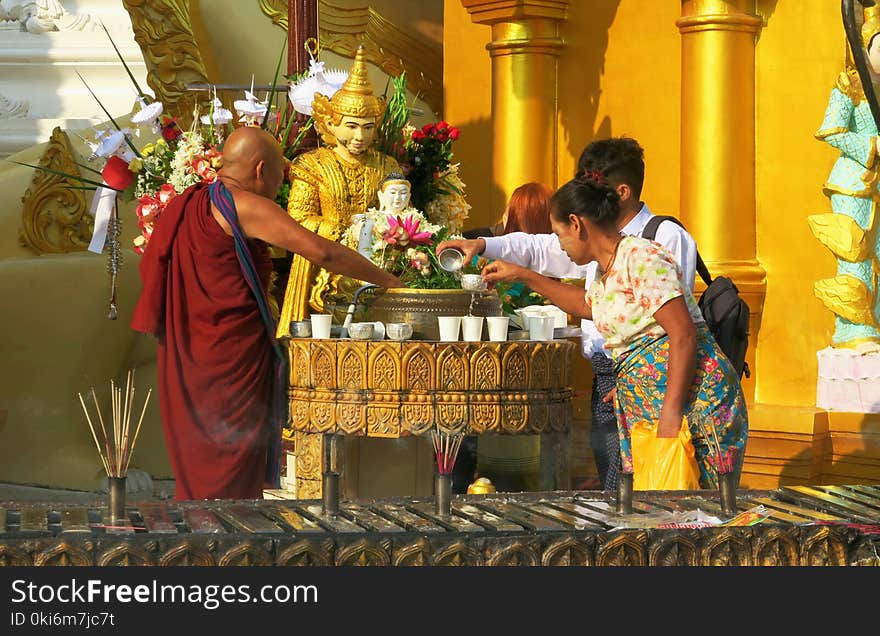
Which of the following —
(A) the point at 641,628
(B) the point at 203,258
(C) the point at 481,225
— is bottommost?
(A) the point at 641,628

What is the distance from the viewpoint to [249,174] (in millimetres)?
4477

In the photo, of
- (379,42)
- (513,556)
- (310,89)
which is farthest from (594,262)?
(379,42)

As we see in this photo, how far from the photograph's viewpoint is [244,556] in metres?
2.33

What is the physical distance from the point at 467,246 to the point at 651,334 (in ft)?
4.00

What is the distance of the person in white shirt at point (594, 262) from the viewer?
13.6 ft

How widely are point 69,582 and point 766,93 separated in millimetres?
4506

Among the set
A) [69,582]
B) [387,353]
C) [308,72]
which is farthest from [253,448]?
[69,582]

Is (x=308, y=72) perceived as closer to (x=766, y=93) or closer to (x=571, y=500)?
(x=766, y=93)

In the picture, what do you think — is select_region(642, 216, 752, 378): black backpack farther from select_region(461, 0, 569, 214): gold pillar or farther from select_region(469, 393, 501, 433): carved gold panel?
select_region(461, 0, 569, 214): gold pillar

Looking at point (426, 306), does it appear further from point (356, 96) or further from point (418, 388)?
point (356, 96)

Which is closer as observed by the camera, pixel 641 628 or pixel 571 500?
pixel 641 628

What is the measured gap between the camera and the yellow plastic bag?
351 centimetres

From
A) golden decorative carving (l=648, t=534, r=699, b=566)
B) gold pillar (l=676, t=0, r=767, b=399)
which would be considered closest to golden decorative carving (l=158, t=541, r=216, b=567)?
golden decorative carving (l=648, t=534, r=699, b=566)

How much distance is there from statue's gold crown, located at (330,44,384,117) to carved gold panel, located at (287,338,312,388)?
3.23 feet
